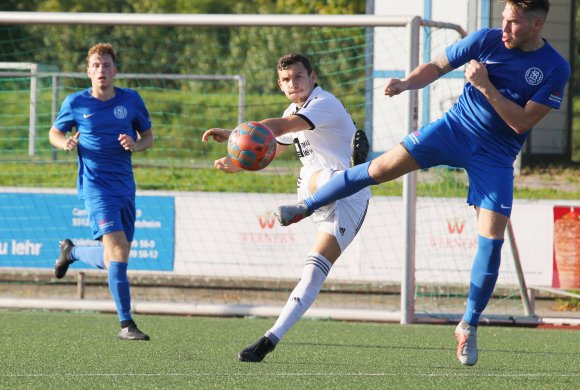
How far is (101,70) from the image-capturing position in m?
8.84

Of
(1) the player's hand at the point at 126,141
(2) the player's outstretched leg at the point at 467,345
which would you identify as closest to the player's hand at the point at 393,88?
(2) the player's outstretched leg at the point at 467,345

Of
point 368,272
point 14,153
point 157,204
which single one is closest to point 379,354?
point 368,272

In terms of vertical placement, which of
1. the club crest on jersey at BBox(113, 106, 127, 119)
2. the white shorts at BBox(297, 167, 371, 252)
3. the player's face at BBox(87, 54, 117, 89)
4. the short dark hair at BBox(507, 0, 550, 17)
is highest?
the short dark hair at BBox(507, 0, 550, 17)

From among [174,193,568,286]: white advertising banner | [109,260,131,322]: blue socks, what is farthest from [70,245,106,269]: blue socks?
[174,193,568,286]: white advertising banner

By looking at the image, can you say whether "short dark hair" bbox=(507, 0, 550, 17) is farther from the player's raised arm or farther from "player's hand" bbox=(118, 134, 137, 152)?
the player's raised arm

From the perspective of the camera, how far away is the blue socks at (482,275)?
21.5 feet

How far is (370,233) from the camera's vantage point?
1106 cm

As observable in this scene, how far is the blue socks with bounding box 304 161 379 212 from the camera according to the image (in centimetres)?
671

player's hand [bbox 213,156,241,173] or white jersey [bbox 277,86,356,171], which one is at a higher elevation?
white jersey [bbox 277,86,356,171]

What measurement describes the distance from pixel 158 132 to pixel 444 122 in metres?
10.1

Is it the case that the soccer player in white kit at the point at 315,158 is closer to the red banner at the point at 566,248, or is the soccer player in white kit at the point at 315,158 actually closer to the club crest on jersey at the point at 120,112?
the club crest on jersey at the point at 120,112

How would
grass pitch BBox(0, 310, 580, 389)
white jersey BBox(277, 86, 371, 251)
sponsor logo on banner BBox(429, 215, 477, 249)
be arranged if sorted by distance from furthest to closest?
sponsor logo on banner BBox(429, 215, 477, 249), white jersey BBox(277, 86, 371, 251), grass pitch BBox(0, 310, 580, 389)

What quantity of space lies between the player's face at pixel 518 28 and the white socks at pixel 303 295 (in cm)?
182

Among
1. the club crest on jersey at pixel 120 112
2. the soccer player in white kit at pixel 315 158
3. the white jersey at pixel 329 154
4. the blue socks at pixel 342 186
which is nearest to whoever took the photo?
the blue socks at pixel 342 186
